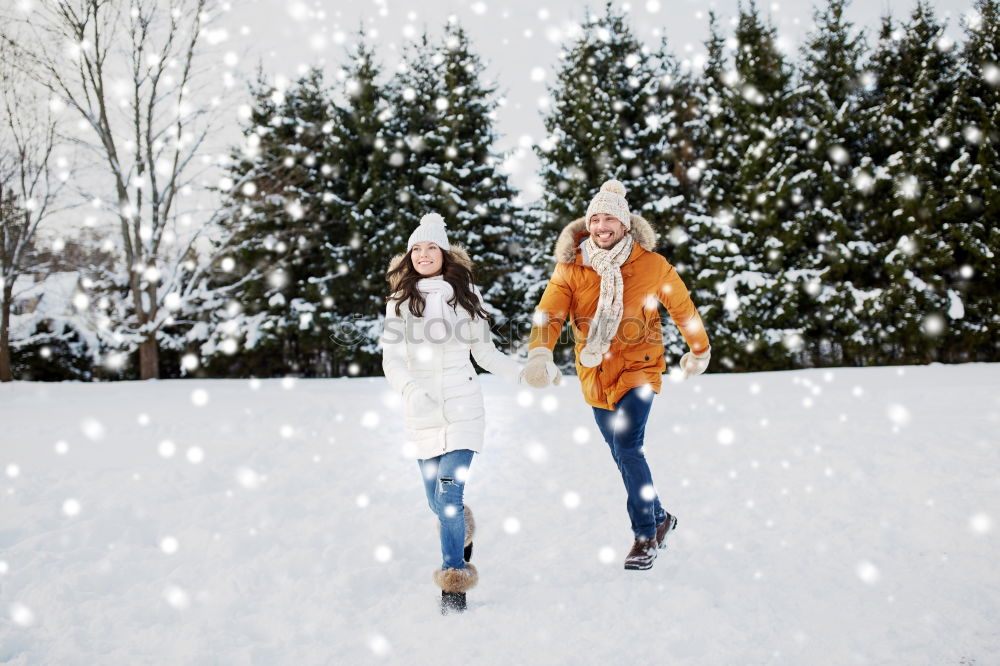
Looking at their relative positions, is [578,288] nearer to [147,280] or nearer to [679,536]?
[679,536]

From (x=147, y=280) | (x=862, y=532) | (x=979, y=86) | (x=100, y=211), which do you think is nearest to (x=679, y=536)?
(x=862, y=532)

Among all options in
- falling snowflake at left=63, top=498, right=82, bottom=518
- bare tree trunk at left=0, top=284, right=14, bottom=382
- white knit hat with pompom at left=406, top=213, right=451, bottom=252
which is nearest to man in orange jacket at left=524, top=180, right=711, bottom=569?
white knit hat with pompom at left=406, top=213, right=451, bottom=252

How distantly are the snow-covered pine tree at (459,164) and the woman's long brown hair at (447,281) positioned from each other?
41.0 feet

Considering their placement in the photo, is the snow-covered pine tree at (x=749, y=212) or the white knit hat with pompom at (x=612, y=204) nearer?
the white knit hat with pompom at (x=612, y=204)

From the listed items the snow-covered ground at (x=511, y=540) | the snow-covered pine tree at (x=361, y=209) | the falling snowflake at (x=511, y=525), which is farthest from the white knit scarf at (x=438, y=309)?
the snow-covered pine tree at (x=361, y=209)

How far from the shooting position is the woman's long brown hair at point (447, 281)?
3.38m

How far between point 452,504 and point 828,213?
54.7 feet

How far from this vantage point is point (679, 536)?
13.3ft

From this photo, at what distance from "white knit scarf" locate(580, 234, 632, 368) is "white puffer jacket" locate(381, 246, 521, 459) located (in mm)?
508

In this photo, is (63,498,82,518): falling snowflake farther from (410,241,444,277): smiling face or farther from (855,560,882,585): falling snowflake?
(855,560,882,585): falling snowflake

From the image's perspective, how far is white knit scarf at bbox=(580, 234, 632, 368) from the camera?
361cm

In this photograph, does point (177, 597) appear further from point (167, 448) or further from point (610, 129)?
point (610, 129)

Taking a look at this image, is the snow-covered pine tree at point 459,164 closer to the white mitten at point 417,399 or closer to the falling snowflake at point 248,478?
the falling snowflake at point 248,478

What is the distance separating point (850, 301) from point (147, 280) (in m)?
17.1
